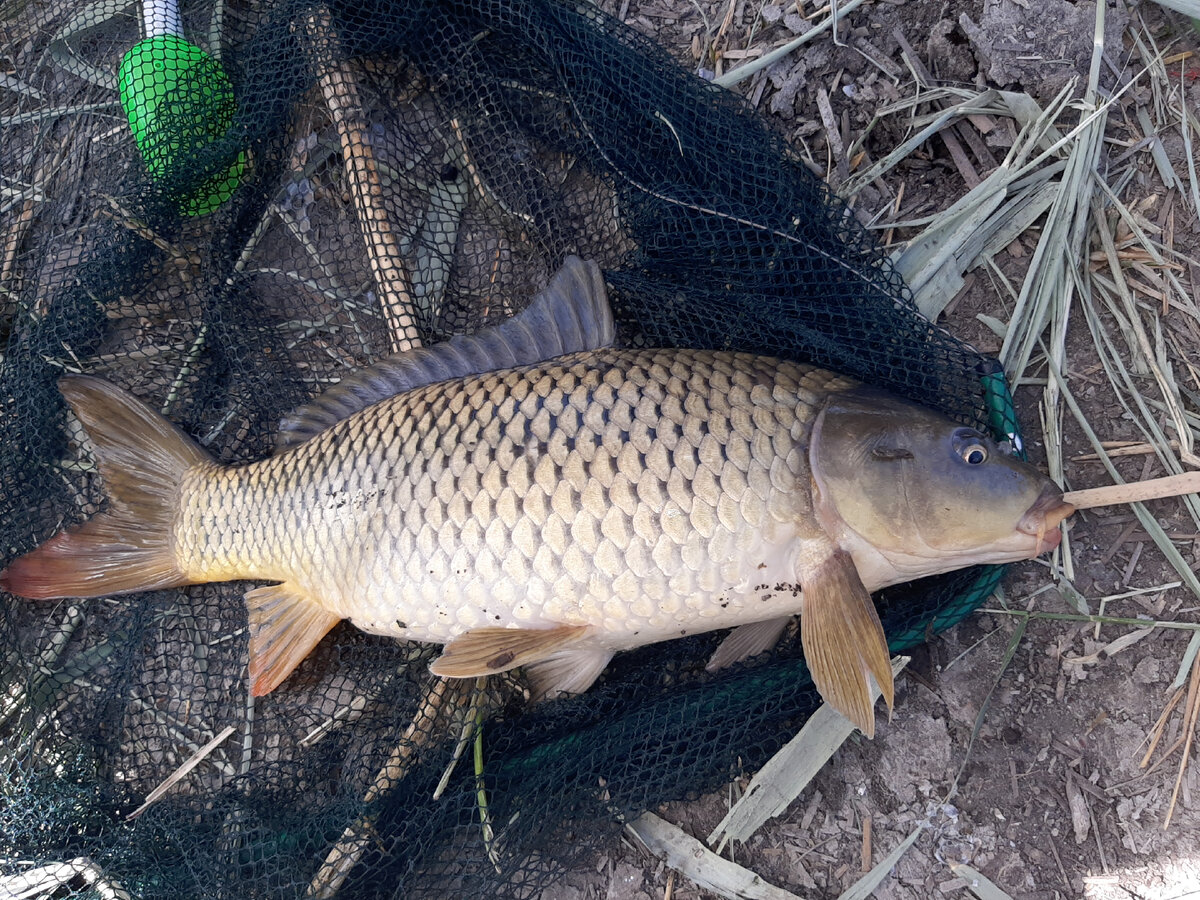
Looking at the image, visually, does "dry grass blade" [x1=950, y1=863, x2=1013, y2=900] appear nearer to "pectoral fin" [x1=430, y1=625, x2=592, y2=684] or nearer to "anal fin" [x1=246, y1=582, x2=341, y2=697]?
"pectoral fin" [x1=430, y1=625, x2=592, y2=684]

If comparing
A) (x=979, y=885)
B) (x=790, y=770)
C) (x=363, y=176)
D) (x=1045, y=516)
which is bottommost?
(x=979, y=885)

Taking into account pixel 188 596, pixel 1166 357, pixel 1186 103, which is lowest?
pixel 188 596

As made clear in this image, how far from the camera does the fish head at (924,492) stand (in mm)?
1392

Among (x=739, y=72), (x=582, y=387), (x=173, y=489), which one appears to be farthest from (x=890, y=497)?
(x=173, y=489)

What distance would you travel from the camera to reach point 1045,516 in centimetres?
139

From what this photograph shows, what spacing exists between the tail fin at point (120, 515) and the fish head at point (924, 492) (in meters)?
1.36

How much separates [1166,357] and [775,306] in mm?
827

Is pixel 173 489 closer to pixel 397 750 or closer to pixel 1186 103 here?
pixel 397 750

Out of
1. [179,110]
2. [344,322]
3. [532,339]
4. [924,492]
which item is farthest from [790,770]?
[179,110]

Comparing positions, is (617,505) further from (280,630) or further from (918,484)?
(280,630)

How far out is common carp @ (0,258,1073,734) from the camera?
55.6 inches

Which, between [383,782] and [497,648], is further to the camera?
[383,782]

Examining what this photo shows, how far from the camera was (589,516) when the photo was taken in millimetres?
1427

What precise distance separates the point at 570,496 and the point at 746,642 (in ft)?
1.72
